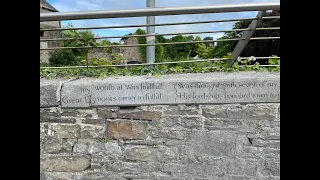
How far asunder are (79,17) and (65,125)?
0.93 meters

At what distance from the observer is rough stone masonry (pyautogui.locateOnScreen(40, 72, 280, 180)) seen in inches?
105

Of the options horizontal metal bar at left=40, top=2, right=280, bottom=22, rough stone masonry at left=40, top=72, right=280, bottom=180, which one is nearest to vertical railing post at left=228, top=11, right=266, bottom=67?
horizontal metal bar at left=40, top=2, right=280, bottom=22

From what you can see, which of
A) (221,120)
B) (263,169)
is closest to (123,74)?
(221,120)

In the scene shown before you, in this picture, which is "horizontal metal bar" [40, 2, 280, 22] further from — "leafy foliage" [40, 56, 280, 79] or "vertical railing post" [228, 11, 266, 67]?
"leafy foliage" [40, 56, 280, 79]

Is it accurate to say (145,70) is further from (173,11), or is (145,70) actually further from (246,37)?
(246,37)

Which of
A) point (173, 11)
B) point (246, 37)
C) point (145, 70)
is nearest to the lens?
point (173, 11)

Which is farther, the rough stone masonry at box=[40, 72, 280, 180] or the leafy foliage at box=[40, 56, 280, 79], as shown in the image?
the leafy foliage at box=[40, 56, 280, 79]

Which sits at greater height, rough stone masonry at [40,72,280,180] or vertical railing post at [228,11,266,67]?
vertical railing post at [228,11,266,67]

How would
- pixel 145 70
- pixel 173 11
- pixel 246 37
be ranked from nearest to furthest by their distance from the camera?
pixel 173 11 < pixel 145 70 < pixel 246 37

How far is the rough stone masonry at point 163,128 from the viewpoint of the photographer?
2678 millimetres

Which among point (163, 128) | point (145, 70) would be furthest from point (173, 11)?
point (163, 128)

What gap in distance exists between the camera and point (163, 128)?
2699mm
